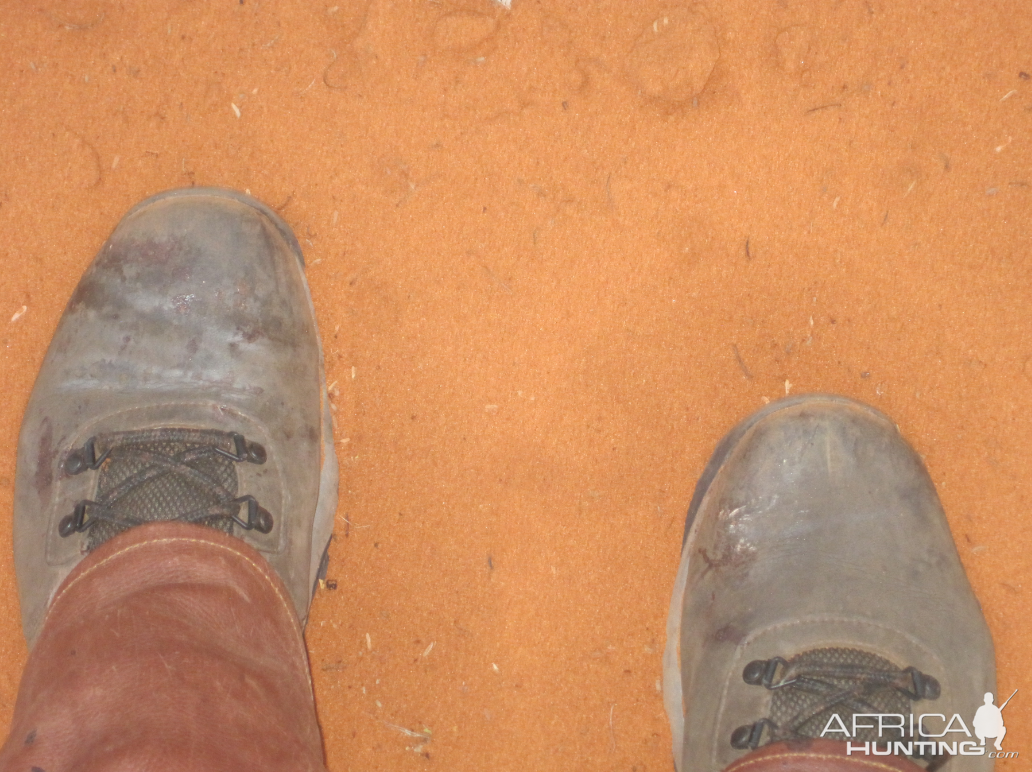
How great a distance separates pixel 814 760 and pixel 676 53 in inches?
47.5

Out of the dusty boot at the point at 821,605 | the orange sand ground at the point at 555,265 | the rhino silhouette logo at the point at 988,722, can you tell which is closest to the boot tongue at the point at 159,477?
the orange sand ground at the point at 555,265

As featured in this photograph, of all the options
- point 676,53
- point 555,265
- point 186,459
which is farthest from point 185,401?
point 676,53

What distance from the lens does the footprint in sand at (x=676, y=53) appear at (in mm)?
1545

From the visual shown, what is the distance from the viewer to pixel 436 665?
1596 mm

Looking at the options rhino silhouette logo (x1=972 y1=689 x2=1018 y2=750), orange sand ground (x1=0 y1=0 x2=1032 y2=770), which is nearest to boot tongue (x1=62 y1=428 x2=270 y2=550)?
orange sand ground (x1=0 y1=0 x2=1032 y2=770)

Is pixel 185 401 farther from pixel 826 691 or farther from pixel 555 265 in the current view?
pixel 826 691

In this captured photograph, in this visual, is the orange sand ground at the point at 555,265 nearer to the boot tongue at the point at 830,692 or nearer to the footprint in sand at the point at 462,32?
the footprint in sand at the point at 462,32

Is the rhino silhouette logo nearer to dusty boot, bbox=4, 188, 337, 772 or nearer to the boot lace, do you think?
the boot lace

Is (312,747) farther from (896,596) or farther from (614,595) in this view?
(896,596)

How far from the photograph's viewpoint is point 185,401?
1.43 meters

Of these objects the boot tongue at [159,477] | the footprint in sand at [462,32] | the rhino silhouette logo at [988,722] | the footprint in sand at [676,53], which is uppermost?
the footprint in sand at [462,32]

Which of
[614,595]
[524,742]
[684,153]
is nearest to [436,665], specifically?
[524,742]

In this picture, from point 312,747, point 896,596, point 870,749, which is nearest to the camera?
point 312,747

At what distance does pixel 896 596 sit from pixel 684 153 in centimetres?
87
